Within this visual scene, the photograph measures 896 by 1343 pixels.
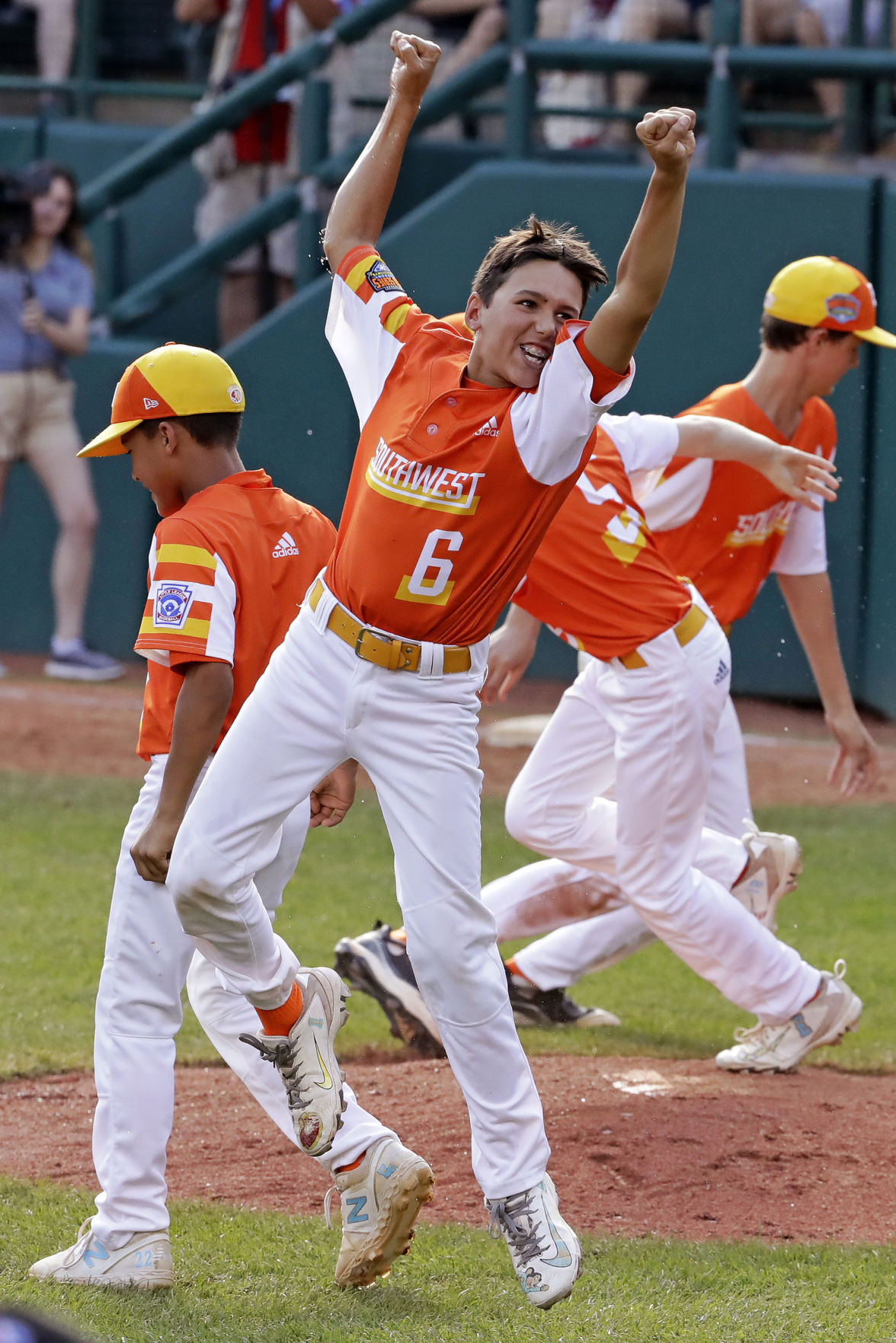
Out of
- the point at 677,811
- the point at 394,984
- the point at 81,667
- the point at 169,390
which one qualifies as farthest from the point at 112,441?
the point at 81,667

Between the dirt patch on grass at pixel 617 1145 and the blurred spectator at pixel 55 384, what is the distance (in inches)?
220

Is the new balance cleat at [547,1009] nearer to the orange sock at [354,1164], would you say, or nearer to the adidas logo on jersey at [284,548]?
the orange sock at [354,1164]

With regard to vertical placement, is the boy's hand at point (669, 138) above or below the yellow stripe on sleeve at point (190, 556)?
above

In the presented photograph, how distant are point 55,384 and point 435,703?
24.1 ft

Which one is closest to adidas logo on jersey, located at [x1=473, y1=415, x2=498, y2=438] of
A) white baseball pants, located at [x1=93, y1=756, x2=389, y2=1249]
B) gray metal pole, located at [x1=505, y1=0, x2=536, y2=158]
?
white baseball pants, located at [x1=93, y1=756, x2=389, y2=1249]

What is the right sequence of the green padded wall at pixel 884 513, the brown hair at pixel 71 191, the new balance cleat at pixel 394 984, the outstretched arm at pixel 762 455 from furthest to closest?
the brown hair at pixel 71 191 → the green padded wall at pixel 884 513 → the new balance cleat at pixel 394 984 → the outstretched arm at pixel 762 455

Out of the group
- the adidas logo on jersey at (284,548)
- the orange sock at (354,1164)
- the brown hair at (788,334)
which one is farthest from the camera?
the brown hair at (788,334)

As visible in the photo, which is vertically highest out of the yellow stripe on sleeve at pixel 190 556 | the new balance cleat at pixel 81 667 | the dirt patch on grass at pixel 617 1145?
the yellow stripe on sleeve at pixel 190 556

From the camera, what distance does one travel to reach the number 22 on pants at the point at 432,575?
3.21m

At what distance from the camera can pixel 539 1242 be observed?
10.1 ft

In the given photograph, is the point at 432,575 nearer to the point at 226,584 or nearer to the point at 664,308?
the point at 226,584

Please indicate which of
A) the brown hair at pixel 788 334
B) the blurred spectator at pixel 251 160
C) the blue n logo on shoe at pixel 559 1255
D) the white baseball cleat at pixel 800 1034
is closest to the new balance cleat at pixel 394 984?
the white baseball cleat at pixel 800 1034

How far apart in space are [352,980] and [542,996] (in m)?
0.59

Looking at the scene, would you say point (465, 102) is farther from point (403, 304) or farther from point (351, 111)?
point (403, 304)
